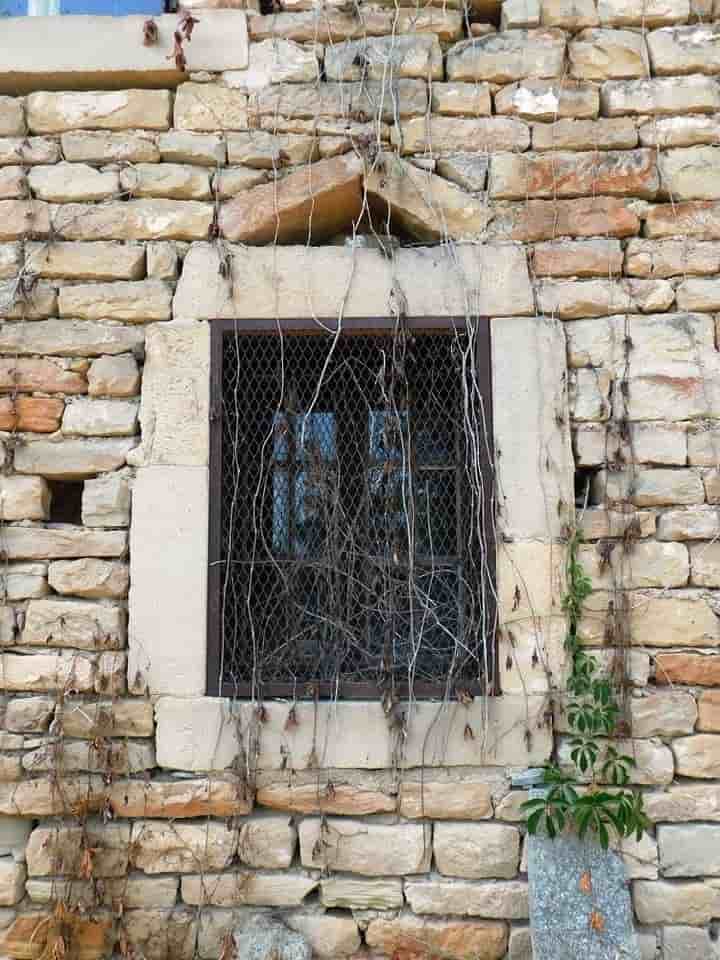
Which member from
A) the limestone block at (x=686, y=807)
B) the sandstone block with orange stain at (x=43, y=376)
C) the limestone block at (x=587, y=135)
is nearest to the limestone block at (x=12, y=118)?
the sandstone block with orange stain at (x=43, y=376)

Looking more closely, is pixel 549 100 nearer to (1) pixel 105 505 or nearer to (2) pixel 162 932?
(1) pixel 105 505

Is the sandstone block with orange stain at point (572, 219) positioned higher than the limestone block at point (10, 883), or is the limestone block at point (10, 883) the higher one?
the sandstone block with orange stain at point (572, 219)

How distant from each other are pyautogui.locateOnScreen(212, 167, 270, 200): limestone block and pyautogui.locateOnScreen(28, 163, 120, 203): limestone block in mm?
363

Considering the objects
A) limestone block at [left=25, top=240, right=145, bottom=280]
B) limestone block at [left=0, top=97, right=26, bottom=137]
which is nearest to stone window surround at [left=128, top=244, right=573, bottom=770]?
limestone block at [left=25, top=240, right=145, bottom=280]

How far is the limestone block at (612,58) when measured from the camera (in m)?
3.15

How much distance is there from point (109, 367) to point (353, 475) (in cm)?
94

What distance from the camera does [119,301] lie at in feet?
10.2

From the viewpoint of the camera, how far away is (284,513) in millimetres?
3131

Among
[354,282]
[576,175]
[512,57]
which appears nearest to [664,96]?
[576,175]

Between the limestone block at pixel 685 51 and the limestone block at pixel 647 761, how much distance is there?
7.72ft

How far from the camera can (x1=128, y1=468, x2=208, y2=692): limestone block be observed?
292 cm

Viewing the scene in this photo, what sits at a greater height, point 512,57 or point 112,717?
point 512,57

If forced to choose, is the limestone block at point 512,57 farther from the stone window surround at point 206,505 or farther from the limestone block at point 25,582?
the limestone block at point 25,582

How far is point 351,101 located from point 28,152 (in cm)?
119
